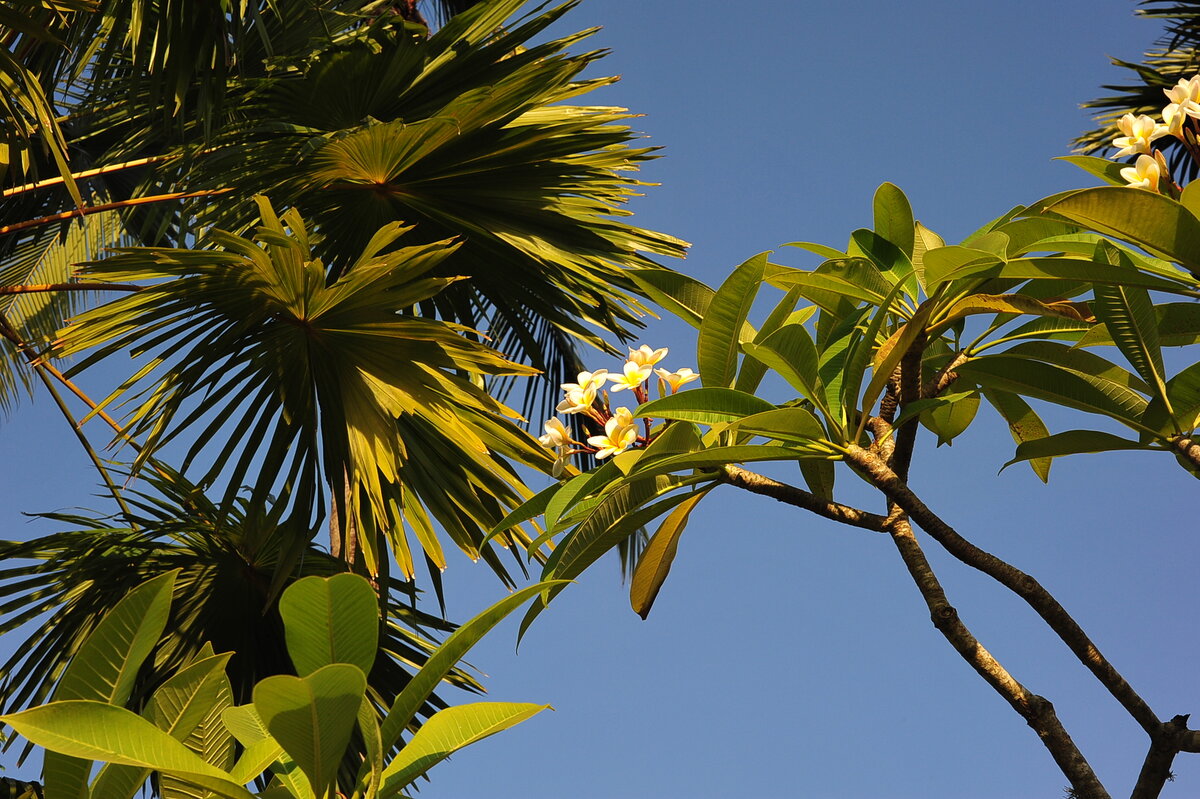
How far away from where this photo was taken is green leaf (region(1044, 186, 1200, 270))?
806 mm

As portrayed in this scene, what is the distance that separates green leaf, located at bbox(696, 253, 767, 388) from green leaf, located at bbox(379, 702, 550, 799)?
0.42 m

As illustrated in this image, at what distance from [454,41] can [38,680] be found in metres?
2.18

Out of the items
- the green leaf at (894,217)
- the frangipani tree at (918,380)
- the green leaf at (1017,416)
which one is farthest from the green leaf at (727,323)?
the green leaf at (1017,416)

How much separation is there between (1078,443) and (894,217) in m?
0.33

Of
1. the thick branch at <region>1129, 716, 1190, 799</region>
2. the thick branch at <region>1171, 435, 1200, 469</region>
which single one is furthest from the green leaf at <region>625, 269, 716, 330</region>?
the thick branch at <region>1129, 716, 1190, 799</region>

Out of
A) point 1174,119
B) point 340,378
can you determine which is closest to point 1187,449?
point 1174,119

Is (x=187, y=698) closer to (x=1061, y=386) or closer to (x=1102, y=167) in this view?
(x=1061, y=386)

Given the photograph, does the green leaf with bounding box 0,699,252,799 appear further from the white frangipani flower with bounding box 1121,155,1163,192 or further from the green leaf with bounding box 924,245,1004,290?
the white frangipani flower with bounding box 1121,155,1163,192

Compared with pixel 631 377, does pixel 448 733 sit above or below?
below

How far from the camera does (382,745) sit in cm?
65

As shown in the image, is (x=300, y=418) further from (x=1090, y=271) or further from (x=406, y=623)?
(x=1090, y=271)

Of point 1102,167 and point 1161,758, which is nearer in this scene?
point 1161,758

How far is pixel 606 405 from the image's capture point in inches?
41.9

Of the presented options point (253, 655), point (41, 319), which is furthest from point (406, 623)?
point (41, 319)
